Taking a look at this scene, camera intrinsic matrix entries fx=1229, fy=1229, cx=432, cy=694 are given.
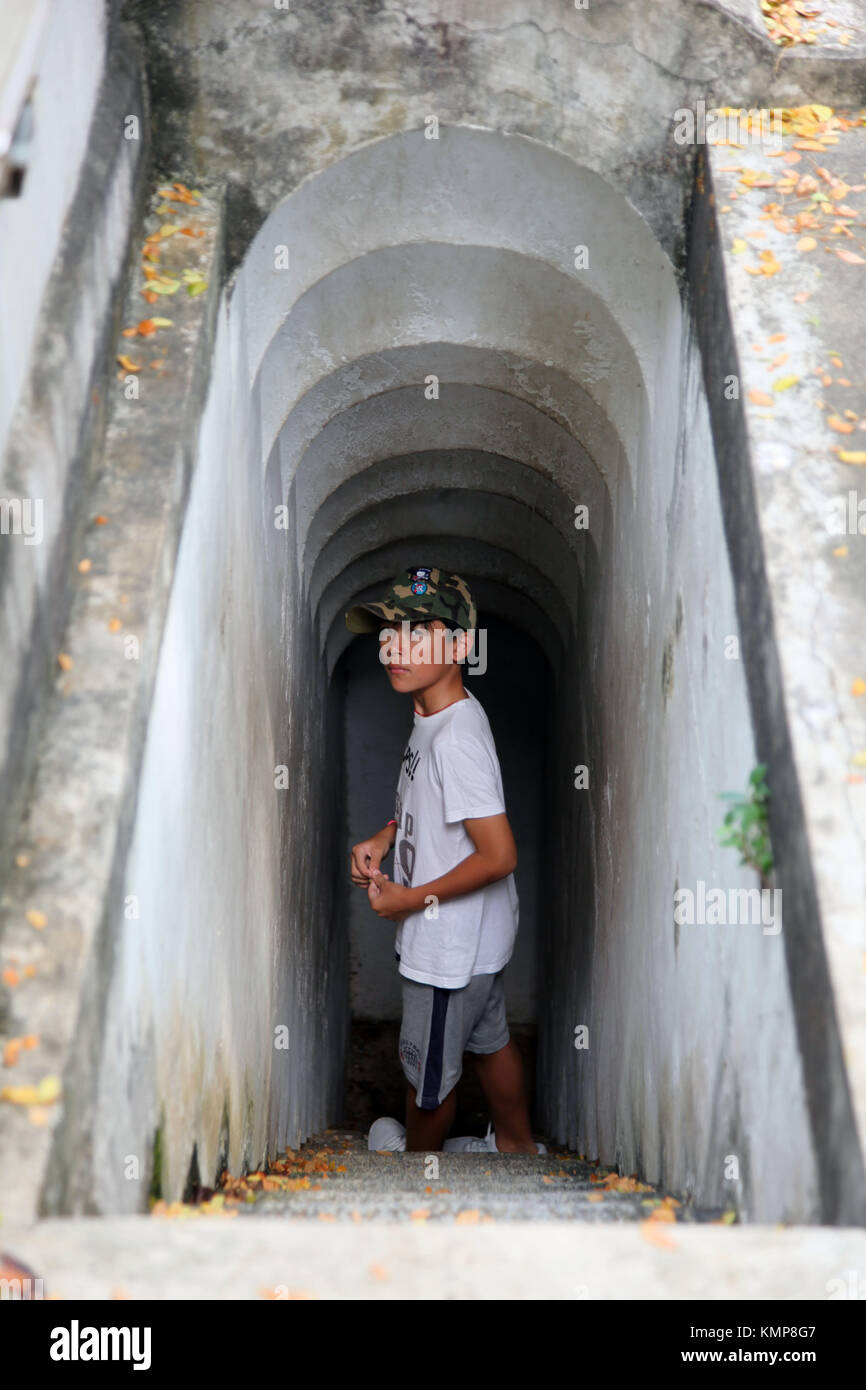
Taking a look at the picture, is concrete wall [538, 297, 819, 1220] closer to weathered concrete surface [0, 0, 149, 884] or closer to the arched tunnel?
the arched tunnel

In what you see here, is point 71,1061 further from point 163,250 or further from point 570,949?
point 570,949

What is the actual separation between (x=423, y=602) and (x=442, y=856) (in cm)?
96

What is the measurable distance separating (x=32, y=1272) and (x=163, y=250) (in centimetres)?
258

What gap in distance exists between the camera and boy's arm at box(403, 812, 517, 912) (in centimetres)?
439

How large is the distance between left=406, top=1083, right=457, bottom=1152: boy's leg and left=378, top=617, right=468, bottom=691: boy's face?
164cm

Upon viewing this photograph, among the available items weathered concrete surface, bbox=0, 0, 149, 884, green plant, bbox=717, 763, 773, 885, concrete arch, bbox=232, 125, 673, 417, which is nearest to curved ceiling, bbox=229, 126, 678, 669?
concrete arch, bbox=232, 125, 673, 417

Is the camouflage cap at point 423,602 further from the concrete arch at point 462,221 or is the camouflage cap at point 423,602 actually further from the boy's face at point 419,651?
the concrete arch at point 462,221

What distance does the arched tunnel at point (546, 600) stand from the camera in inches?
106

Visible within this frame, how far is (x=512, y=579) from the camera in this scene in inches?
294

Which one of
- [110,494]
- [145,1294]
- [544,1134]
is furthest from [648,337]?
[544,1134]

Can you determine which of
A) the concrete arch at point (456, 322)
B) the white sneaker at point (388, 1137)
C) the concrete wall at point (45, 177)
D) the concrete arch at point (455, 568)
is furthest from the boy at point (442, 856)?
the concrete arch at point (455, 568)

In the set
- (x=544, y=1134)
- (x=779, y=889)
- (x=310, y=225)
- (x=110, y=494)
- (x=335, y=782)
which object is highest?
(x=310, y=225)

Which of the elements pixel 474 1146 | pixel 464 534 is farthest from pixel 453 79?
pixel 474 1146

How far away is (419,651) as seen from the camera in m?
4.58
